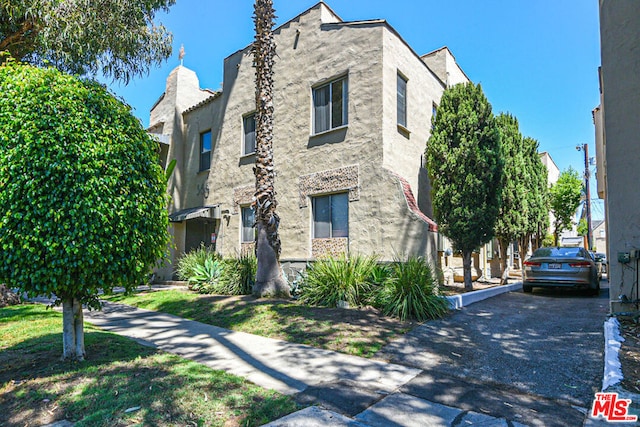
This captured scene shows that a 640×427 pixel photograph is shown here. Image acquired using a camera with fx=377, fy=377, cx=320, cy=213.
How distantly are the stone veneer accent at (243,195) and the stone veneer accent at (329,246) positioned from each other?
3.47m

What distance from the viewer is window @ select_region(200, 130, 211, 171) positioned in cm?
1670

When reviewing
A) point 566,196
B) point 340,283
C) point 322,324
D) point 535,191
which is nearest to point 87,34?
point 340,283

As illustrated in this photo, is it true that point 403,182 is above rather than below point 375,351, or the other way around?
above

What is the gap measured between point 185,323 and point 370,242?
526cm

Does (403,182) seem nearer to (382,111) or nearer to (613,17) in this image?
(382,111)

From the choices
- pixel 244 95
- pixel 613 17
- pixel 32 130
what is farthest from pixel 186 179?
pixel 613 17

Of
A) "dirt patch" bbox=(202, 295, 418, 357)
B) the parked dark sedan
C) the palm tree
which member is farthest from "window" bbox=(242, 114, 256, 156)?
the parked dark sedan

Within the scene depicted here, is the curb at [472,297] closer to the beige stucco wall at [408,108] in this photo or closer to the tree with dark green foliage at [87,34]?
the beige stucco wall at [408,108]

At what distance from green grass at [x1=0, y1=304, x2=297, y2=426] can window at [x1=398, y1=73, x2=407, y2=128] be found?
376 inches

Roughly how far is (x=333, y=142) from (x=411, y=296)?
19.4 ft

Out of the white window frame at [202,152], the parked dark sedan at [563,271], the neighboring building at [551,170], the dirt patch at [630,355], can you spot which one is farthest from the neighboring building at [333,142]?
the neighboring building at [551,170]

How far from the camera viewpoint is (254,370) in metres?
4.95

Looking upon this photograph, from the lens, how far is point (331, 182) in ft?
38.3

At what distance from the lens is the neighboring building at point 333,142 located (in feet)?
35.1
